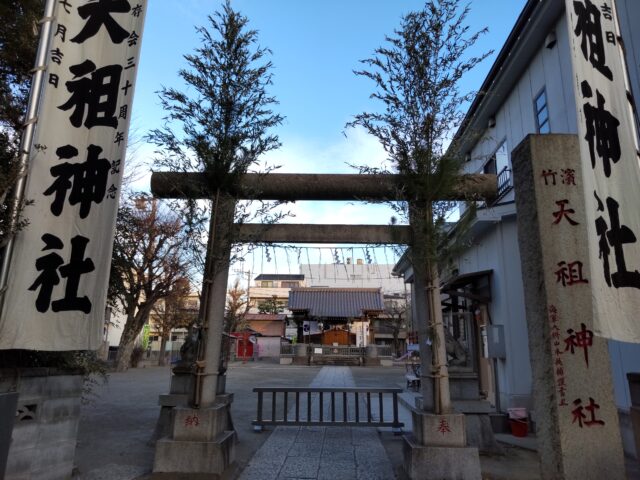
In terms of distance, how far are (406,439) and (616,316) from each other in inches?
130

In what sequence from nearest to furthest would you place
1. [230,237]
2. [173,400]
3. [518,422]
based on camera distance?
[230,237] < [173,400] < [518,422]

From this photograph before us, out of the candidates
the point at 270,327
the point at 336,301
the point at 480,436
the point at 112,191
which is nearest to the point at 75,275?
the point at 112,191

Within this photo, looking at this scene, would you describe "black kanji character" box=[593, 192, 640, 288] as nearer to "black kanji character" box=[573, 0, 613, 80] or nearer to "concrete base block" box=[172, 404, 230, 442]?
"black kanji character" box=[573, 0, 613, 80]

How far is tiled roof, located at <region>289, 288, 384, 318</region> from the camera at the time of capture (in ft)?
112

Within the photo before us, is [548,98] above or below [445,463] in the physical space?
above

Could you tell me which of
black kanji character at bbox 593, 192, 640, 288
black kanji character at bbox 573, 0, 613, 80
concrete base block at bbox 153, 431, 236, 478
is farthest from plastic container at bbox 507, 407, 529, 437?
black kanji character at bbox 573, 0, 613, 80

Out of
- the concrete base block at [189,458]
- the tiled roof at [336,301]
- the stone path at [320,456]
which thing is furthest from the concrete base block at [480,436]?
the tiled roof at [336,301]

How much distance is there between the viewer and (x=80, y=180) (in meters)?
4.85

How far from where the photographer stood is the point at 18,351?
4.56m

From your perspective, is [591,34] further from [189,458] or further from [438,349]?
[189,458]

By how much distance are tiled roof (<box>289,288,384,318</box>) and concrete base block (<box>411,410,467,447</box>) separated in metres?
28.6

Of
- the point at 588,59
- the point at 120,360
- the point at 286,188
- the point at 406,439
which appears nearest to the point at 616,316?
the point at 588,59

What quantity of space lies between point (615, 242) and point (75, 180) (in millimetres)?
5751

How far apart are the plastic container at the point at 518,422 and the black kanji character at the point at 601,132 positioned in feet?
20.3
